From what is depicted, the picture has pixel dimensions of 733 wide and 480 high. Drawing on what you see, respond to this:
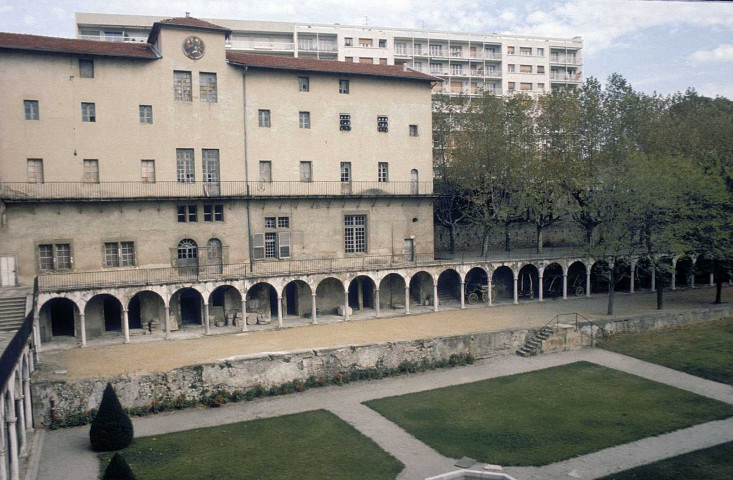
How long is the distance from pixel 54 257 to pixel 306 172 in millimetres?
15325

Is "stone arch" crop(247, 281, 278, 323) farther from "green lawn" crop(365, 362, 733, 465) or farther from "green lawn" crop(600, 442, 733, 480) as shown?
"green lawn" crop(600, 442, 733, 480)

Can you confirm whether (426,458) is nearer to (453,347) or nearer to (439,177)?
(453,347)

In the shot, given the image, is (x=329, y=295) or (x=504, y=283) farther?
(x=504, y=283)

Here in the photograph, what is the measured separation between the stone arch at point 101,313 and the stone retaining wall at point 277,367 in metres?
10.2

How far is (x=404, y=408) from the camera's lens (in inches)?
921

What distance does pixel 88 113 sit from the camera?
33594 millimetres

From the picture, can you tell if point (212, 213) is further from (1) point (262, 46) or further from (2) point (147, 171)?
(1) point (262, 46)

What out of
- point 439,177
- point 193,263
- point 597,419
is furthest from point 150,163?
point 597,419

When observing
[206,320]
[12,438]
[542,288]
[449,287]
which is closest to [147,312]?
[206,320]

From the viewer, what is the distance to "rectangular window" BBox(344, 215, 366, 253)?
3969 centimetres

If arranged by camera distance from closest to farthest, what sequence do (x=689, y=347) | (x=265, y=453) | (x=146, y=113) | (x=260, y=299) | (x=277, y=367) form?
(x=265, y=453) → (x=277, y=367) → (x=689, y=347) → (x=146, y=113) → (x=260, y=299)

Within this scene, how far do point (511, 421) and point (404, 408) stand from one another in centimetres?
406

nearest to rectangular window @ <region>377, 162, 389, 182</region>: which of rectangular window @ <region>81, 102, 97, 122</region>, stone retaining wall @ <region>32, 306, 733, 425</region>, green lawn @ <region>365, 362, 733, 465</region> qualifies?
stone retaining wall @ <region>32, 306, 733, 425</region>

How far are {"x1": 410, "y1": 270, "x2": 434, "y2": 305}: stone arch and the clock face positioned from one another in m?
19.6
